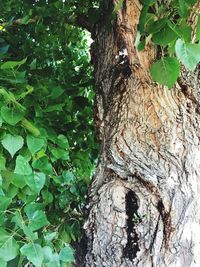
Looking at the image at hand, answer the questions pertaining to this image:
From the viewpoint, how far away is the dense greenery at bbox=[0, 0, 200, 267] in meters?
0.66

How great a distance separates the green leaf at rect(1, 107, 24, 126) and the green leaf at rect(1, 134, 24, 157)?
0.03 metres

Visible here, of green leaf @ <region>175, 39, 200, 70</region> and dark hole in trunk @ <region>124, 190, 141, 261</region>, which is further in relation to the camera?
dark hole in trunk @ <region>124, 190, 141, 261</region>

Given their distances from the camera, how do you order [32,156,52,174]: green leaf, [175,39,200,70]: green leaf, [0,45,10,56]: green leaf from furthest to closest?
[0,45,10,56]: green leaf < [32,156,52,174]: green leaf < [175,39,200,70]: green leaf

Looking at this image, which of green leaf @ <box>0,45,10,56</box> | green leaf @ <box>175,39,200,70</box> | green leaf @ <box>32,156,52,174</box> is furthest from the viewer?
green leaf @ <box>0,45,10,56</box>

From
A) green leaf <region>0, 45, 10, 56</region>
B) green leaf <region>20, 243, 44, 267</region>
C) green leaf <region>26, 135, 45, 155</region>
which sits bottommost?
green leaf <region>20, 243, 44, 267</region>

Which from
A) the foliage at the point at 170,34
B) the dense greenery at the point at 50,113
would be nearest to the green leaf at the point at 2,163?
the dense greenery at the point at 50,113

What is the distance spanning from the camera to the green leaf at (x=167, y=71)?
681mm

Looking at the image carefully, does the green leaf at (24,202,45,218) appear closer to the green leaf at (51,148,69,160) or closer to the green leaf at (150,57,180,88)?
the green leaf at (51,148,69,160)

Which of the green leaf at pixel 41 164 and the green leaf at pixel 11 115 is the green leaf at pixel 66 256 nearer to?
the green leaf at pixel 41 164

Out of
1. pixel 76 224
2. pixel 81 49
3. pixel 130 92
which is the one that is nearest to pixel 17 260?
pixel 76 224

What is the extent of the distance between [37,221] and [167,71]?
0.37 meters

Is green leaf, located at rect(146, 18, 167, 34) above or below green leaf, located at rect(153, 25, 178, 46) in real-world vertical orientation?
above

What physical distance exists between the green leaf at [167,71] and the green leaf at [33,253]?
385mm

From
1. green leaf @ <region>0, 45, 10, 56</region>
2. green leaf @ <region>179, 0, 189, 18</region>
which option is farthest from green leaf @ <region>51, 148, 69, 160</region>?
green leaf @ <region>179, 0, 189, 18</region>
